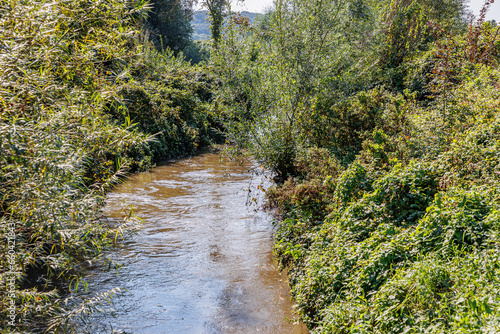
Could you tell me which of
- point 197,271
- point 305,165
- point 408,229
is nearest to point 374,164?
point 408,229

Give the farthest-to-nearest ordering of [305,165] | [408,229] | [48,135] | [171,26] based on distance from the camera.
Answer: [171,26] → [305,165] → [408,229] → [48,135]

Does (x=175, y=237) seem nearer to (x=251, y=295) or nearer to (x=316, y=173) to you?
(x=251, y=295)

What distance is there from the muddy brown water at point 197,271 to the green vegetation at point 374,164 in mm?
687


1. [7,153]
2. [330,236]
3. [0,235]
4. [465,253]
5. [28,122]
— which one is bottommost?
[330,236]

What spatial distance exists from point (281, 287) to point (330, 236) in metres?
1.46

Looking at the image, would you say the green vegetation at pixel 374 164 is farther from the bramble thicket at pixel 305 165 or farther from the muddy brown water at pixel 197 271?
the muddy brown water at pixel 197 271

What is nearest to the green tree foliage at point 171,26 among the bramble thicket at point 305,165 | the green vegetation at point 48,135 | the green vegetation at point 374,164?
the green vegetation at point 374,164

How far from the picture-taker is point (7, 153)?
11.7 ft

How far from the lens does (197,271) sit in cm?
703

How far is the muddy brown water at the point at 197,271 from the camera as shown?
5414 mm

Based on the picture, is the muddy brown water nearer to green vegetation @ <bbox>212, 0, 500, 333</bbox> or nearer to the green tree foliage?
Answer: green vegetation @ <bbox>212, 0, 500, 333</bbox>

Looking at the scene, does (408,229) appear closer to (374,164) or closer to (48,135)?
(374,164)

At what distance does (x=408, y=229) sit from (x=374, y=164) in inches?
84.0

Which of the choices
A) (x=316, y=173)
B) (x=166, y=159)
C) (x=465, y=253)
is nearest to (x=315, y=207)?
(x=316, y=173)
